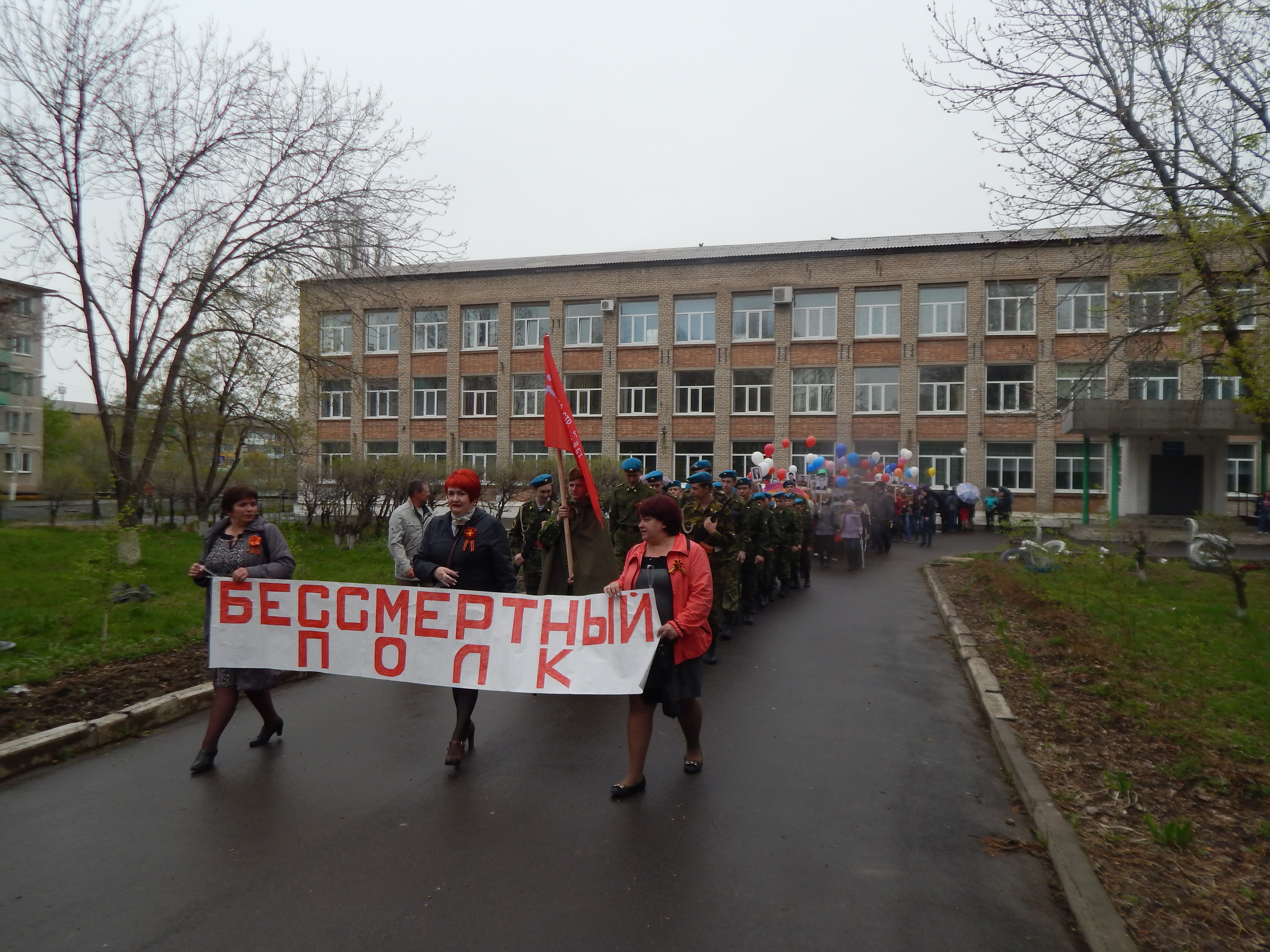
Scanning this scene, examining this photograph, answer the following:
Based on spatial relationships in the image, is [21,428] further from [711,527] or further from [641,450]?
[711,527]

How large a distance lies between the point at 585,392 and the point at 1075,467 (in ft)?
76.2

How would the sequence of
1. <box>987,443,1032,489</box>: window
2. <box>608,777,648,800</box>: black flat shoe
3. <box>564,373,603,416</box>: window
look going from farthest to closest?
<box>564,373,603,416</box>: window < <box>987,443,1032,489</box>: window < <box>608,777,648,800</box>: black flat shoe

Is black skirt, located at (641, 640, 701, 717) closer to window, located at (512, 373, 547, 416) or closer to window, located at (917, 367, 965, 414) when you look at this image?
window, located at (917, 367, 965, 414)

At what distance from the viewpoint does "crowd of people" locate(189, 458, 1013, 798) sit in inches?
210

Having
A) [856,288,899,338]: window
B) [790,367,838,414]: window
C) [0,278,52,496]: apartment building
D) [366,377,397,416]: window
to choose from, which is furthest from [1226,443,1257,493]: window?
[0,278,52,496]: apartment building

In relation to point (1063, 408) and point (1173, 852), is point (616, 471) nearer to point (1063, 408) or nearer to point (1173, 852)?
point (1063, 408)

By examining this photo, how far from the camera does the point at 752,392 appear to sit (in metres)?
42.8

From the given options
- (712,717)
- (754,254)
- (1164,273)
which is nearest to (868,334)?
(754,254)

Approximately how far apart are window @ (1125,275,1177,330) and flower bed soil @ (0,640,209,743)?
12.4m

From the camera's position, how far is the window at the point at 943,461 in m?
39.8

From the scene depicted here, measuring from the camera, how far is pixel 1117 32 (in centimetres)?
1074

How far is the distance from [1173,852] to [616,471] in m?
30.2

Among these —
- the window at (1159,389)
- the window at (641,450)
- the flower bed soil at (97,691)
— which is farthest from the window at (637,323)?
the flower bed soil at (97,691)

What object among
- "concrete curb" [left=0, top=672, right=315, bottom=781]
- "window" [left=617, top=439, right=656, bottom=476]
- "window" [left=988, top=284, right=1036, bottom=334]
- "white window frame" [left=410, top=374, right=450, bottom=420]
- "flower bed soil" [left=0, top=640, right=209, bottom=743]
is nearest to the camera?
"concrete curb" [left=0, top=672, right=315, bottom=781]
